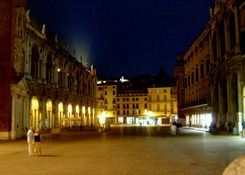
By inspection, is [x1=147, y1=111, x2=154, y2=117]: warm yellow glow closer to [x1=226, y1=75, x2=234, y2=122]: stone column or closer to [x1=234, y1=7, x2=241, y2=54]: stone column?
[x1=226, y1=75, x2=234, y2=122]: stone column

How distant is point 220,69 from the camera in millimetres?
56062

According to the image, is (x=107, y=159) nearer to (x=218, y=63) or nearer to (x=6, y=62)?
(x=6, y=62)

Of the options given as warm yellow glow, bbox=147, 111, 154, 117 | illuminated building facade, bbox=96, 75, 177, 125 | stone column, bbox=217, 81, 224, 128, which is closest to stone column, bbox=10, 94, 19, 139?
stone column, bbox=217, 81, 224, 128

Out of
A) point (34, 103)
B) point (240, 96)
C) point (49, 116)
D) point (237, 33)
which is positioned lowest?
point (49, 116)

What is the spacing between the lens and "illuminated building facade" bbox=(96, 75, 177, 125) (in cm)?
14950

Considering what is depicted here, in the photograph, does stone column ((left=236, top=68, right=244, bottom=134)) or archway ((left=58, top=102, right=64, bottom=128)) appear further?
archway ((left=58, top=102, right=64, bottom=128))

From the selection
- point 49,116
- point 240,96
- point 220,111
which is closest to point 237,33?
point 240,96

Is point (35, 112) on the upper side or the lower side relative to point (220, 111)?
upper

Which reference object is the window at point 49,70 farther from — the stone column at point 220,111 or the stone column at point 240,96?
the stone column at point 240,96

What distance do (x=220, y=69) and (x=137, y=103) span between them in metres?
98.9

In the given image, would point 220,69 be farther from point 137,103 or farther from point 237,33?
point 137,103

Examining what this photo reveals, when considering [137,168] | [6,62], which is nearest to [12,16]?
[6,62]

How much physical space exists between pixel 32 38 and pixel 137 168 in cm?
3582

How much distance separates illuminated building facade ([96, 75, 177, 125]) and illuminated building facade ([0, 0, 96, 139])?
71267 millimetres
